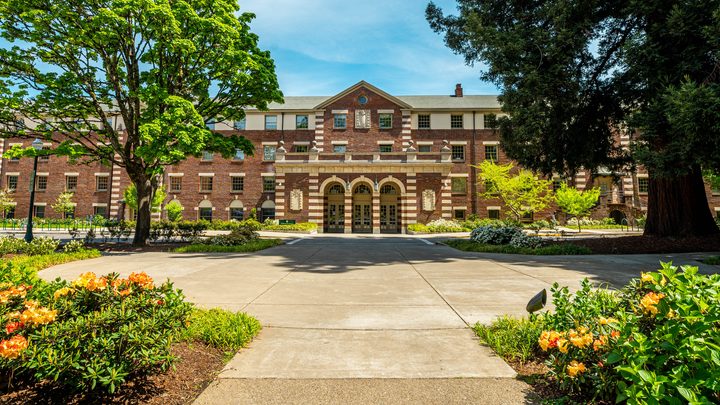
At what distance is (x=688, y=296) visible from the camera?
7.13ft

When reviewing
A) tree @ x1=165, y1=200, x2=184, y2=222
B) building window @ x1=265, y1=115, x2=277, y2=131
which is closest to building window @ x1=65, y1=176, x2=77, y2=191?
tree @ x1=165, y1=200, x2=184, y2=222

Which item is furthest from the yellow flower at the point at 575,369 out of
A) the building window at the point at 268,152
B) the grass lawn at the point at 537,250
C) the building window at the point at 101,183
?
the building window at the point at 101,183

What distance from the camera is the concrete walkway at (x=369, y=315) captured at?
124 inches

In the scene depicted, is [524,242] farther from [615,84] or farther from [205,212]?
[205,212]

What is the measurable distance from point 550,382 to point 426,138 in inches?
1353

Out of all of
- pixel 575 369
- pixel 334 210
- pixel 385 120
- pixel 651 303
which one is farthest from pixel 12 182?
pixel 651 303

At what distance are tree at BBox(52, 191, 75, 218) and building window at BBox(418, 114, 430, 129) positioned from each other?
3653 centimetres

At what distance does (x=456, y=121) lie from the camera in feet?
120

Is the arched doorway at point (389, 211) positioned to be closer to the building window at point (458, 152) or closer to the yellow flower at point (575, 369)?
the building window at point (458, 152)

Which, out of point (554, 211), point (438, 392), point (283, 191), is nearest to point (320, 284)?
point (438, 392)

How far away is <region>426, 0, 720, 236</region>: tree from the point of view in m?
10.3

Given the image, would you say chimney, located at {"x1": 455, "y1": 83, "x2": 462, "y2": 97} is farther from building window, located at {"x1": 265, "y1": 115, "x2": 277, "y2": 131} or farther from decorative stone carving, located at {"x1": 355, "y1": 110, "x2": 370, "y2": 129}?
building window, located at {"x1": 265, "y1": 115, "x2": 277, "y2": 131}

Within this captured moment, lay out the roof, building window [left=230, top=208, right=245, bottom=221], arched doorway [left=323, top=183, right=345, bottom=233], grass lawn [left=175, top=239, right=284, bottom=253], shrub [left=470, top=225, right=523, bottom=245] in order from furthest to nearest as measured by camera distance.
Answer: building window [left=230, top=208, right=245, bottom=221], the roof, arched doorway [left=323, top=183, right=345, bottom=233], shrub [left=470, top=225, right=523, bottom=245], grass lawn [left=175, top=239, right=284, bottom=253]

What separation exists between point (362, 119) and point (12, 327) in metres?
34.3
